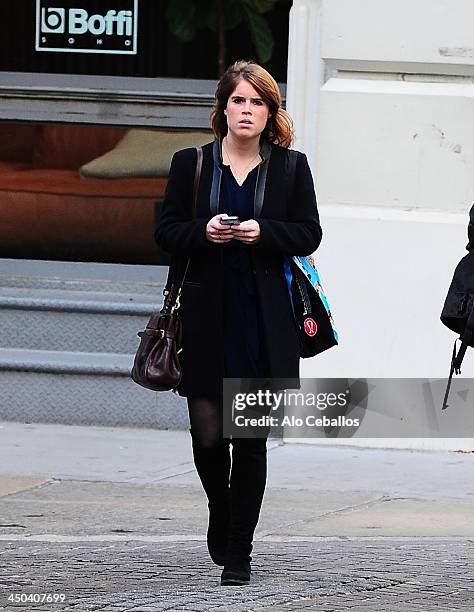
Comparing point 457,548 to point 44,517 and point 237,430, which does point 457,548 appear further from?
point 44,517

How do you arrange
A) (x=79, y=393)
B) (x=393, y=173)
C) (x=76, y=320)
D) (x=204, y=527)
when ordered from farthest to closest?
(x=76, y=320)
(x=79, y=393)
(x=393, y=173)
(x=204, y=527)

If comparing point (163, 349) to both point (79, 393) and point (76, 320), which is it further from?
point (76, 320)

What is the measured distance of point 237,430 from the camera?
17.9 ft

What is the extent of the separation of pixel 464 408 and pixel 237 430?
377 centimetres

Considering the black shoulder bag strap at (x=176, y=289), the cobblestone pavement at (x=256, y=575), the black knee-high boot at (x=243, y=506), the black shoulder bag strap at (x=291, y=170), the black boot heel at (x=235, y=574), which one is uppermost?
the black shoulder bag strap at (x=291, y=170)

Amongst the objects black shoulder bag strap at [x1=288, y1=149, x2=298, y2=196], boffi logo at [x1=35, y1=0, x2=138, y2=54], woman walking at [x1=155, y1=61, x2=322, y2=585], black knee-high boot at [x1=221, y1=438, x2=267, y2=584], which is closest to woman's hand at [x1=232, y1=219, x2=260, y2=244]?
woman walking at [x1=155, y1=61, x2=322, y2=585]

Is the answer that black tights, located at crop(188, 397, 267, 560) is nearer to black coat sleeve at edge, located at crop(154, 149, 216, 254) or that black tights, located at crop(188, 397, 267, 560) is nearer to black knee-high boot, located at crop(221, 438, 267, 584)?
black knee-high boot, located at crop(221, 438, 267, 584)

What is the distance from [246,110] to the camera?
17.8ft

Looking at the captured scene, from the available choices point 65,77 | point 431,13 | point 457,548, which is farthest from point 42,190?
point 457,548

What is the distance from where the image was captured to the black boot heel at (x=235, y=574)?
5387mm

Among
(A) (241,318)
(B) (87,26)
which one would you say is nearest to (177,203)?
(A) (241,318)

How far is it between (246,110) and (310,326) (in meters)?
0.80

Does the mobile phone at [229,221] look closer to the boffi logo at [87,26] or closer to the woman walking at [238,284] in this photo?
the woman walking at [238,284]

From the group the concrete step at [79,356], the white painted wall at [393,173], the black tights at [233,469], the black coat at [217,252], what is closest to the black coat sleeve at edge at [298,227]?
the black coat at [217,252]
